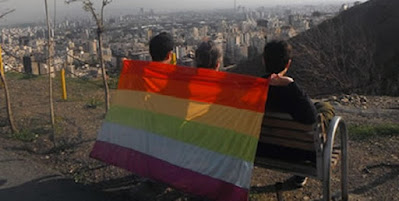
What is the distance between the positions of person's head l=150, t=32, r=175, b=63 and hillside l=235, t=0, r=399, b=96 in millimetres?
9138

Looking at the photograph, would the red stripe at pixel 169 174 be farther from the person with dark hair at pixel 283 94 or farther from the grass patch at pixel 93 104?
the grass patch at pixel 93 104

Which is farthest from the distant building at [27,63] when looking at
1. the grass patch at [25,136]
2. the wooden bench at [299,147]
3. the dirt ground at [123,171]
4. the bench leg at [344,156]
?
the bench leg at [344,156]

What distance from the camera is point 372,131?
6.14 metres

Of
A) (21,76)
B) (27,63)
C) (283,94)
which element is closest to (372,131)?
(283,94)

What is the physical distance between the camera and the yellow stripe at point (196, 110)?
367 centimetres

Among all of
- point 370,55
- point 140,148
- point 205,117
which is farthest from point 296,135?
point 370,55

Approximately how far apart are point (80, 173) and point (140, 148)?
44.8 inches

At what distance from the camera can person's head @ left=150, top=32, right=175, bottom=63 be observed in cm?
477

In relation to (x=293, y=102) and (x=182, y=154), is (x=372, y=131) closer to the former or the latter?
(x=293, y=102)

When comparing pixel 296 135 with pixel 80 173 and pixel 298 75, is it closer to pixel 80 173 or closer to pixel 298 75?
pixel 80 173

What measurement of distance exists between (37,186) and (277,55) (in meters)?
2.90

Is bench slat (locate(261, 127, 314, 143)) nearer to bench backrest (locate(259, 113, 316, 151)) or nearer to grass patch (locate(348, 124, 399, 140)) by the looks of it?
bench backrest (locate(259, 113, 316, 151))

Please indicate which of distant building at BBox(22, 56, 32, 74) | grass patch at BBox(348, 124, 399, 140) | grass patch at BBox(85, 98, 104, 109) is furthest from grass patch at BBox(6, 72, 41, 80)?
grass patch at BBox(348, 124, 399, 140)

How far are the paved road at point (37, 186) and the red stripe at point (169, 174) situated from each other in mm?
387
